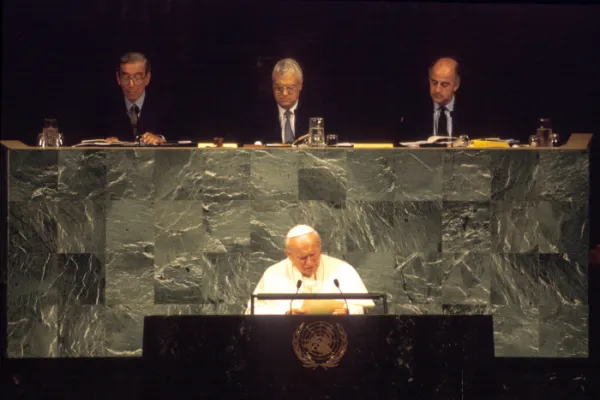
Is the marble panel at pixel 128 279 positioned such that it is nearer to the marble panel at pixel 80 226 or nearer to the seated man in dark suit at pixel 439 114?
the marble panel at pixel 80 226

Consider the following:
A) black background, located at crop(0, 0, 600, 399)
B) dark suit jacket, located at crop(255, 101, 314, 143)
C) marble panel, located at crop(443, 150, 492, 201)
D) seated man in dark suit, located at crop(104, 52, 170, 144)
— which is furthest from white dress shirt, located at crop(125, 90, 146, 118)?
marble panel, located at crop(443, 150, 492, 201)

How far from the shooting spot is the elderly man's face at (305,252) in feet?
23.2

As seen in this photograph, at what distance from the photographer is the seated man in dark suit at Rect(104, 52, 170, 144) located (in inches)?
350

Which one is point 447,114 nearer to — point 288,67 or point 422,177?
point 288,67

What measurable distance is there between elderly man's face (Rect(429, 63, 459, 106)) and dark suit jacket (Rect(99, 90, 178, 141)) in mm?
1939

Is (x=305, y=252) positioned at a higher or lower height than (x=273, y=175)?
lower

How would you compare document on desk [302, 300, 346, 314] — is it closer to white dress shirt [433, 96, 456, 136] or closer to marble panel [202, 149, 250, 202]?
marble panel [202, 149, 250, 202]

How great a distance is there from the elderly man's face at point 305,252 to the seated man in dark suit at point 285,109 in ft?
6.08

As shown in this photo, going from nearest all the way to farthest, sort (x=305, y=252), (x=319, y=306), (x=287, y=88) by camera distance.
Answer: (x=319, y=306) < (x=305, y=252) < (x=287, y=88)

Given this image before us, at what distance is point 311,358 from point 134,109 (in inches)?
153

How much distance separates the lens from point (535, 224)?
757cm

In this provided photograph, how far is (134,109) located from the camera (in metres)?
8.92

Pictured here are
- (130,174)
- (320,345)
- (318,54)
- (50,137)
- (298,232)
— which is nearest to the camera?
(320,345)

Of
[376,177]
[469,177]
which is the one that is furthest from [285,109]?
[469,177]
